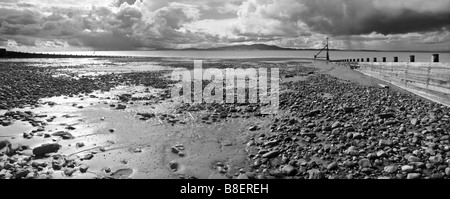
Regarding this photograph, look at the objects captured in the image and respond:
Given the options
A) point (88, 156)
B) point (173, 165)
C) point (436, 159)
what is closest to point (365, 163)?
point (436, 159)

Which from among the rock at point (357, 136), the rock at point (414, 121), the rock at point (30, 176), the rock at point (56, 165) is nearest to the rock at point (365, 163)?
the rock at point (357, 136)

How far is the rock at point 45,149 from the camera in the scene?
7.27 m

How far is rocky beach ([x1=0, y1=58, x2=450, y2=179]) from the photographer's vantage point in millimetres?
6133

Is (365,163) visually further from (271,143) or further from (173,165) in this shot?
(173,165)

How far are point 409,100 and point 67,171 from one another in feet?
37.6

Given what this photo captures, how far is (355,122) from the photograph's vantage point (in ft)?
27.9

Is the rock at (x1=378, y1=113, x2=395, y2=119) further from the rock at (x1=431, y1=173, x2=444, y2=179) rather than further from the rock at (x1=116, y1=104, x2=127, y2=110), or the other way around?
the rock at (x1=116, y1=104, x2=127, y2=110)

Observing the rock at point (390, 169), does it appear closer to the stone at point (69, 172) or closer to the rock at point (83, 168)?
the rock at point (83, 168)

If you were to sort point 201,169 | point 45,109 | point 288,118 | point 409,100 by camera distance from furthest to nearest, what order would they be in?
1. point 45,109
2. point 409,100
3. point 288,118
4. point 201,169

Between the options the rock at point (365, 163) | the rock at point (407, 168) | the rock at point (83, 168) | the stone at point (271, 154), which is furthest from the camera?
the stone at point (271, 154)

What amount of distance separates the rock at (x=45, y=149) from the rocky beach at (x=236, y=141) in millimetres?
22
